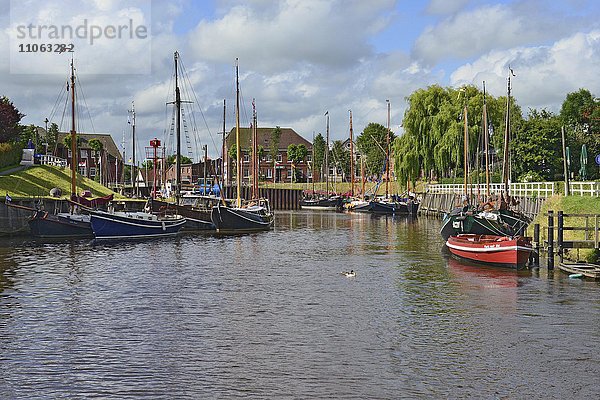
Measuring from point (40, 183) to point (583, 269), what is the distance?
2272 inches

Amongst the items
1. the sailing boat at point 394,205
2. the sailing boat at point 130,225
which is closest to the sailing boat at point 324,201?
the sailing boat at point 394,205

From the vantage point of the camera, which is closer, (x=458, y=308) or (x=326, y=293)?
(x=458, y=308)

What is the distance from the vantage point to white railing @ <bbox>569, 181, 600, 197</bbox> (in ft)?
162

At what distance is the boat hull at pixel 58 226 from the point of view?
58219 mm

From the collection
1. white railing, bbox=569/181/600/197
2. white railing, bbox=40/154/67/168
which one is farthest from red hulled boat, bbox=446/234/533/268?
white railing, bbox=40/154/67/168

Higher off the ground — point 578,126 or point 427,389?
point 578,126

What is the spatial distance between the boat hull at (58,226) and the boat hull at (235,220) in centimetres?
1245

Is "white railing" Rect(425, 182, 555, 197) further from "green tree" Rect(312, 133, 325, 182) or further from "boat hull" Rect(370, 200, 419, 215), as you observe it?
"green tree" Rect(312, 133, 325, 182)

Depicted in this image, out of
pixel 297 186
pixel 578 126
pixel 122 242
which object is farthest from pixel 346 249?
pixel 297 186

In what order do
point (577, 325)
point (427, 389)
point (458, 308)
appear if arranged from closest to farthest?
1. point (427, 389)
2. point (577, 325)
3. point (458, 308)

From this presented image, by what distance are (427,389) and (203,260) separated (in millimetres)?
28818

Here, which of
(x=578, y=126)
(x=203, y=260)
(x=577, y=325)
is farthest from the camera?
(x=578, y=126)

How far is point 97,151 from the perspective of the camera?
16088 centimetres

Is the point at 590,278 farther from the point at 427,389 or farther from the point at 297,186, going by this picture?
the point at 297,186
